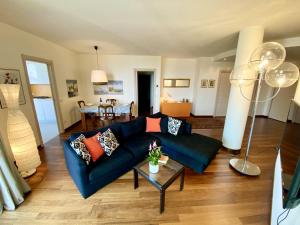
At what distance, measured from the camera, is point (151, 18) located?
2322mm

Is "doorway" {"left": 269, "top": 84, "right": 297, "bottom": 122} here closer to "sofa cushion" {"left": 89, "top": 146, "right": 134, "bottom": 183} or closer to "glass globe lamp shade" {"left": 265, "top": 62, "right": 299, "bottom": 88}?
"glass globe lamp shade" {"left": 265, "top": 62, "right": 299, "bottom": 88}

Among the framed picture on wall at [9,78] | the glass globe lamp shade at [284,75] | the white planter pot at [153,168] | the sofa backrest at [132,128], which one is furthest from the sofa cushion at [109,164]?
the glass globe lamp shade at [284,75]

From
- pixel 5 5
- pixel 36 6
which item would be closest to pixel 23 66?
pixel 5 5

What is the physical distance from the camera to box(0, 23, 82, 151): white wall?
2.55m

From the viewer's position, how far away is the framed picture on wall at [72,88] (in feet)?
15.5

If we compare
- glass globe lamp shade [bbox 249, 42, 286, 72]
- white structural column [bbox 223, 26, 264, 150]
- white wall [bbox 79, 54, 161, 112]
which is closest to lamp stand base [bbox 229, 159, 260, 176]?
white structural column [bbox 223, 26, 264, 150]

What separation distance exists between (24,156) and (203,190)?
3045 millimetres

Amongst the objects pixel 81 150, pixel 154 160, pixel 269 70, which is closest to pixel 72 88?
pixel 81 150

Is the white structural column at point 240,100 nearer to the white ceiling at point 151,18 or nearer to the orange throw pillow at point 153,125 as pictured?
the white ceiling at point 151,18

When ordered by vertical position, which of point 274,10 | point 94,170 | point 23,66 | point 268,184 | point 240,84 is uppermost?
point 274,10

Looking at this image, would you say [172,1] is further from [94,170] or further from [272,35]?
[272,35]

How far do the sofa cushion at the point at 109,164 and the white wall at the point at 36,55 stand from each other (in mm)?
1848

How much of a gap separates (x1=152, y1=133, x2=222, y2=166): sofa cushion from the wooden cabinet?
125 inches

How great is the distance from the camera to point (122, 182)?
7.52ft
